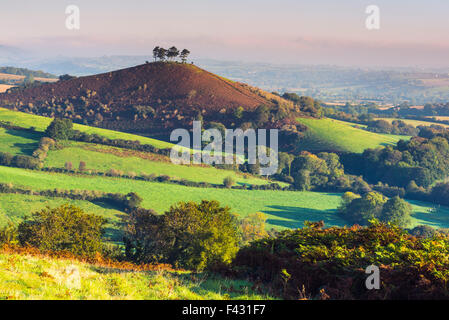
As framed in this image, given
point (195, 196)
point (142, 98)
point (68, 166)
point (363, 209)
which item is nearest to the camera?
point (195, 196)

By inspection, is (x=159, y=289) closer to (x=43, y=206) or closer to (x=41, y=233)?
(x=41, y=233)

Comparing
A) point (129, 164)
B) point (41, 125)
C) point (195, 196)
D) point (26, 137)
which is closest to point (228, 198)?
point (195, 196)

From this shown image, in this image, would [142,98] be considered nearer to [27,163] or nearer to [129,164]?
[129,164]

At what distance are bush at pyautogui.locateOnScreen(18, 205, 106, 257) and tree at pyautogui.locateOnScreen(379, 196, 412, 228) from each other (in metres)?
71.2

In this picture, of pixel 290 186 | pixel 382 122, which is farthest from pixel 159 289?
pixel 382 122

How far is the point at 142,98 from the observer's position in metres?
175

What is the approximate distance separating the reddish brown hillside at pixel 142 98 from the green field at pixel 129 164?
Answer: 49.5 m

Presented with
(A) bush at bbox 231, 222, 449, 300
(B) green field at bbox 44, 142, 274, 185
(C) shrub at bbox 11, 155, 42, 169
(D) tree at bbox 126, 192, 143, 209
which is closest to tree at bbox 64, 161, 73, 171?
(B) green field at bbox 44, 142, 274, 185

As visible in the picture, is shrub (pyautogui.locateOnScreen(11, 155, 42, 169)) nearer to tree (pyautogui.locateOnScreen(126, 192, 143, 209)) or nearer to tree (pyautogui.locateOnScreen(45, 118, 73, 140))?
tree (pyautogui.locateOnScreen(45, 118, 73, 140))

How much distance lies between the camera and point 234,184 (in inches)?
3947

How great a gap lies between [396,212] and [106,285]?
281 ft

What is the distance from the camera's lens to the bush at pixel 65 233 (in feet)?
98.6

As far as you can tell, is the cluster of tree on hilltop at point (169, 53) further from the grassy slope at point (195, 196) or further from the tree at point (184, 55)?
the grassy slope at point (195, 196)
